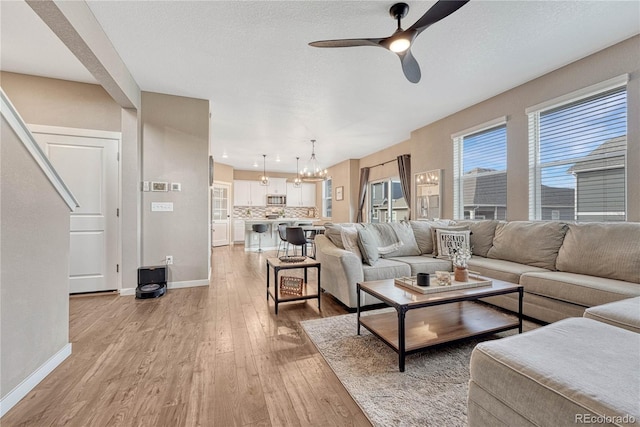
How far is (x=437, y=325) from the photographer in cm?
211

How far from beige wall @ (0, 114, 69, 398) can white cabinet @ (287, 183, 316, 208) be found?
26.9ft

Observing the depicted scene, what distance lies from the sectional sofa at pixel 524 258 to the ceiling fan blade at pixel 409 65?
5.44ft

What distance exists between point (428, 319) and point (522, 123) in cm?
301

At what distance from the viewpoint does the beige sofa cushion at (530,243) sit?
108 inches

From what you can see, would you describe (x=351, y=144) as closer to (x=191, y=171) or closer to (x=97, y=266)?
(x=191, y=171)

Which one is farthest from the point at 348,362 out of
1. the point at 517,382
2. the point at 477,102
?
the point at 477,102

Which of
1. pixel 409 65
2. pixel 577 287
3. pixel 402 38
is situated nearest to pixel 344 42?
pixel 402 38

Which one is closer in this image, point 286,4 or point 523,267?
point 286,4

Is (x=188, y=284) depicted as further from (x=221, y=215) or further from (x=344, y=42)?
(x=221, y=215)

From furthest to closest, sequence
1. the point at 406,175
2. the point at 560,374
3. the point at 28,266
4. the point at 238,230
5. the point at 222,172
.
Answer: the point at 238,230 < the point at 222,172 < the point at 406,175 < the point at 28,266 < the point at 560,374

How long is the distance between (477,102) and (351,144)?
2821 millimetres

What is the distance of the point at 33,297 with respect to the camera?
1.59 meters

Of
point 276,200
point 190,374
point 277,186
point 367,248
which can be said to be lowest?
point 190,374

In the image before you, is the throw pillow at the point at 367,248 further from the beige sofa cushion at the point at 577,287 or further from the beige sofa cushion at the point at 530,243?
the beige sofa cushion at the point at 530,243
